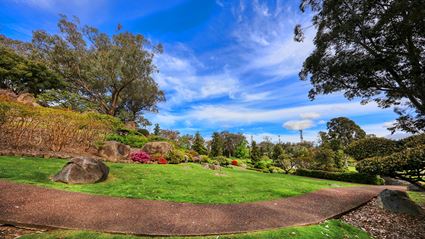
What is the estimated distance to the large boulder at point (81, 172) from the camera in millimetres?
6090

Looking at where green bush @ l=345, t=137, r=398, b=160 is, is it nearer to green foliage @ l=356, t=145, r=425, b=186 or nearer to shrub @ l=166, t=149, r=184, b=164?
green foliage @ l=356, t=145, r=425, b=186

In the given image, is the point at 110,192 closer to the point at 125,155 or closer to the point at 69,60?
the point at 125,155

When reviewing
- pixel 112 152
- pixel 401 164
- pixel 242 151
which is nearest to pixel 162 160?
pixel 112 152

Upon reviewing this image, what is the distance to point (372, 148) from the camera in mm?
7914

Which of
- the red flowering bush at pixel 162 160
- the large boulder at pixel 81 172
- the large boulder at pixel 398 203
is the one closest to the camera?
the large boulder at pixel 81 172

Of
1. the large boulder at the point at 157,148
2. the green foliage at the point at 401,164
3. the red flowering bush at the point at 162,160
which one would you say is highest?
the large boulder at the point at 157,148

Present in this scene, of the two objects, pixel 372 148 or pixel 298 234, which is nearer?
pixel 298 234

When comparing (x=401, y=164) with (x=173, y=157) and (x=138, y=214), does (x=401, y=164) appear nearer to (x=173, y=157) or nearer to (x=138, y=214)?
(x=138, y=214)

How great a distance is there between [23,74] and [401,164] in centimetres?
3335

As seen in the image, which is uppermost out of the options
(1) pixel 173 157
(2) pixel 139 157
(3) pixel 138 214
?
(1) pixel 173 157

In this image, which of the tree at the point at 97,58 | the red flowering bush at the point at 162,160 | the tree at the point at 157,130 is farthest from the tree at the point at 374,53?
the tree at the point at 157,130

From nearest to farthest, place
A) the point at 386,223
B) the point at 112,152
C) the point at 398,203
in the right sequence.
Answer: the point at 386,223
the point at 398,203
the point at 112,152

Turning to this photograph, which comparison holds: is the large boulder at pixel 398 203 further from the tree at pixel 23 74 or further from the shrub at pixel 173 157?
the tree at pixel 23 74

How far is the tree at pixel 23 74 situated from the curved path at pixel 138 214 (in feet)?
81.1
